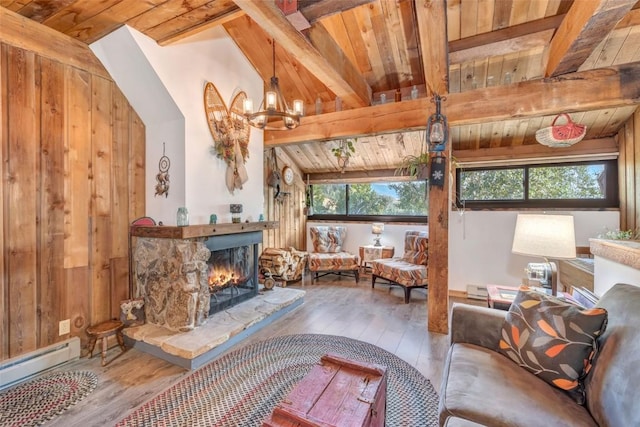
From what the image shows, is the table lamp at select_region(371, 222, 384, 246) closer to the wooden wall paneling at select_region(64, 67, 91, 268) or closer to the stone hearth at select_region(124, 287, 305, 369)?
the stone hearth at select_region(124, 287, 305, 369)

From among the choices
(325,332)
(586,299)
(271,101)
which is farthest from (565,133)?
(325,332)

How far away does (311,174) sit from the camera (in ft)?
20.0

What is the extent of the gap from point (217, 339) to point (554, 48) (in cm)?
389

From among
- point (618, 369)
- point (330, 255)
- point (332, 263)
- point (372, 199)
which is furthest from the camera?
point (372, 199)

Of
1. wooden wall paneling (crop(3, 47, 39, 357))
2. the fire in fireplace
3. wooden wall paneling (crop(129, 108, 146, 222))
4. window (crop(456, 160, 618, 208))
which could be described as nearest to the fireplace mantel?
the fire in fireplace

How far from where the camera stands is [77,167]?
245 centimetres

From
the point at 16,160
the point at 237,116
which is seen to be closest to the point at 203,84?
the point at 237,116

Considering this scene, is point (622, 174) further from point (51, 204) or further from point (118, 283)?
point (51, 204)

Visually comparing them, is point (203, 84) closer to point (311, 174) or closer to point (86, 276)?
point (86, 276)

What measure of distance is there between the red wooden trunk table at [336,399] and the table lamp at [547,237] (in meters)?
1.56

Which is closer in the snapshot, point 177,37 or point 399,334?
point 177,37

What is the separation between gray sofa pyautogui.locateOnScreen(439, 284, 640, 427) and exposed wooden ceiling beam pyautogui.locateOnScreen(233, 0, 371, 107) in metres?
2.31

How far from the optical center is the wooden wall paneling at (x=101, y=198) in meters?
2.56

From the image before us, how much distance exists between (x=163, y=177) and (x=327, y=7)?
2133mm
